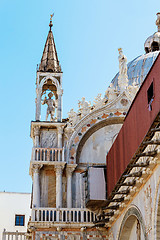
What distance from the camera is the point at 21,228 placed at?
36.6 meters

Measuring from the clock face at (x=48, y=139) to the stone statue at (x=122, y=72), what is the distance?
3.92 m

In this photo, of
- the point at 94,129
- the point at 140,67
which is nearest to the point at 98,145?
the point at 94,129

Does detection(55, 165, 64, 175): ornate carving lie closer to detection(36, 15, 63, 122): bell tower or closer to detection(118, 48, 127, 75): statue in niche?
detection(36, 15, 63, 122): bell tower

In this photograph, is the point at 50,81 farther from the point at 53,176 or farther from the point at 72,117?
the point at 53,176

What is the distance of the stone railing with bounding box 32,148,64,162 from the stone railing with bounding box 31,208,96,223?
2.36 m

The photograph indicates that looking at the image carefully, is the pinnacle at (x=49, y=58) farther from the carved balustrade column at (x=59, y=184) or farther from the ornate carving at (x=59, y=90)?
the carved balustrade column at (x=59, y=184)

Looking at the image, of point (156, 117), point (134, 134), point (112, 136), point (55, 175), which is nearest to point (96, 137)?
point (112, 136)

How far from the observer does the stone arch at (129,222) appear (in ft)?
65.2

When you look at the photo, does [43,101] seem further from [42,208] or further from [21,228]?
[21,228]

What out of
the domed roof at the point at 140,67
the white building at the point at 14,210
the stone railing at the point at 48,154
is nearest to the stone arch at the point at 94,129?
the stone railing at the point at 48,154

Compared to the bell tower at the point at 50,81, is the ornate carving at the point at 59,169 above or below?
below

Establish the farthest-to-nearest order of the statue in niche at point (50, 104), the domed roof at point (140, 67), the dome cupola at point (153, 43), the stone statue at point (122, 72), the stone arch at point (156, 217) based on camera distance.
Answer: the dome cupola at point (153, 43), the domed roof at point (140, 67), the statue in niche at point (50, 104), the stone statue at point (122, 72), the stone arch at point (156, 217)

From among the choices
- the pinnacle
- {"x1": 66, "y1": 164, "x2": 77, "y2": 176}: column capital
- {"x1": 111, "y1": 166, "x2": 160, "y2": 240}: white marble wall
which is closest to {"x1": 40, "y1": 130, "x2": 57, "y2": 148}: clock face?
{"x1": 66, "y1": 164, "x2": 77, "y2": 176}: column capital

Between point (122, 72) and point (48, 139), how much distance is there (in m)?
4.83
